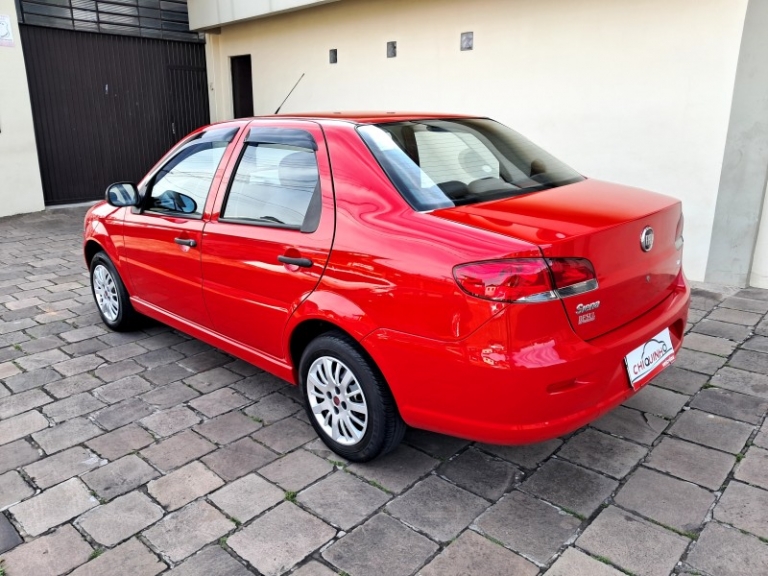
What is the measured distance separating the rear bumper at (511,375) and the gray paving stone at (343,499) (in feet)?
1.27

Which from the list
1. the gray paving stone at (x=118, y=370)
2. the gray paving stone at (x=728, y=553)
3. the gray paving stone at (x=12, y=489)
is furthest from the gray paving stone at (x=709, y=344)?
the gray paving stone at (x=12, y=489)

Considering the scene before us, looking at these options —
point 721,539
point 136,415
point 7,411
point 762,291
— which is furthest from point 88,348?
point 762,291

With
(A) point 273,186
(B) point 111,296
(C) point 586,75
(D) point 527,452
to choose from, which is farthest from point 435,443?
(C) point 586,75

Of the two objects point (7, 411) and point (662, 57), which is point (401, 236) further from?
point (662, 57)

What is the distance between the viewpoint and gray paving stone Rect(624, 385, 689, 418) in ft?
10.7

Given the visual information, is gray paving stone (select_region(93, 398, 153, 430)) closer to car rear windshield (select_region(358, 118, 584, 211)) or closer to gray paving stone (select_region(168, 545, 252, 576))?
gray paving stone (select_region(168, 545, 252, 576))

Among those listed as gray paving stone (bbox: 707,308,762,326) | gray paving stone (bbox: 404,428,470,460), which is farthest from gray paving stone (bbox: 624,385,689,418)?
gray paving stone (bbox: 707,308,762,326)

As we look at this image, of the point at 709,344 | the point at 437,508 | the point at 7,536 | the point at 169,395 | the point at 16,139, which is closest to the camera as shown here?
the point at 7,536

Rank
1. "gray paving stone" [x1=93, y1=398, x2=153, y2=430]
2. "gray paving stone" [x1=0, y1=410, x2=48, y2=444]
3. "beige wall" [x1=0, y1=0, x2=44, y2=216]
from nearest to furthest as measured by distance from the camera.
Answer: "gray paving stone" [x1=0, y1=410, x2=48, y2=444], "gray paving stone" [x1=93, y1=398, x2=153, y2=430], "beige wall" [x1=0, y1=0, x2=44, y2=216]

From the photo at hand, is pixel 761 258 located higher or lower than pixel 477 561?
higher

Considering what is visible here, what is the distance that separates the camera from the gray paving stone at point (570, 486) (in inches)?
99.3

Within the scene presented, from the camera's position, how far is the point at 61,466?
2.85 meters

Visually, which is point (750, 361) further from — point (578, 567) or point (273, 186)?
point (273, 186)

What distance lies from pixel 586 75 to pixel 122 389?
16.7ft
